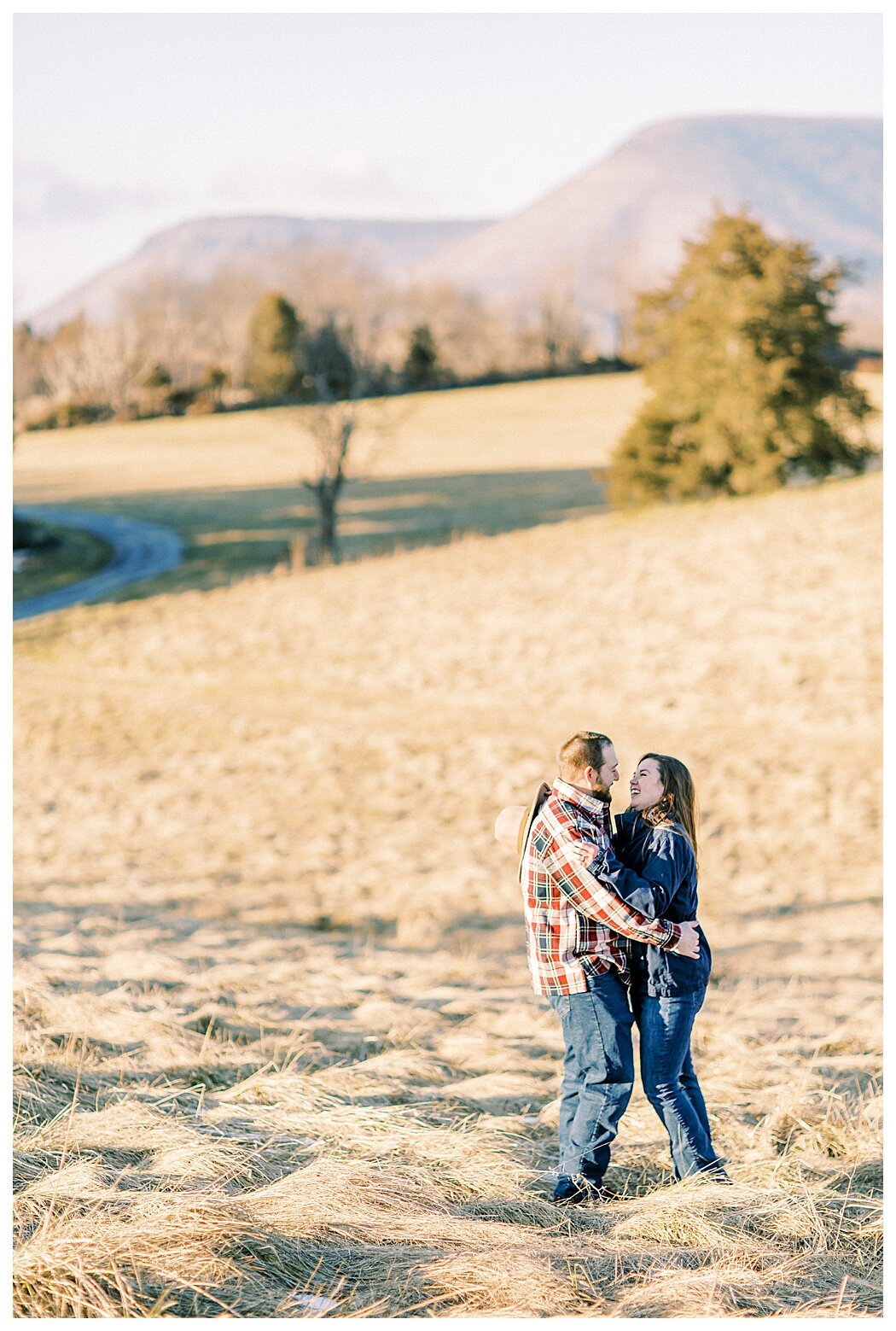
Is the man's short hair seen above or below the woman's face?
above

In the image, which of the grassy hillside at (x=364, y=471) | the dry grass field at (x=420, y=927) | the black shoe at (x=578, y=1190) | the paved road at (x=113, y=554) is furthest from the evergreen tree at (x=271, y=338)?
the black shoe at (x=578, y=1190)

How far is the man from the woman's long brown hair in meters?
0.19

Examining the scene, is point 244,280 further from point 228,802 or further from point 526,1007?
point 526,1007

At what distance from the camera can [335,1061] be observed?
19.9ft

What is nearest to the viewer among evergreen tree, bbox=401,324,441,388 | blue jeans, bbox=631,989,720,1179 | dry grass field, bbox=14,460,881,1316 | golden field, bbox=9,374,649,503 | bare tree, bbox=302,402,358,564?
dry grass field, bbox=14,460,881,1316

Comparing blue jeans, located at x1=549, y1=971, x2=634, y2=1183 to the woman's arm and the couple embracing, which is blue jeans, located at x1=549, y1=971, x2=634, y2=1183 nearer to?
the couple embracing

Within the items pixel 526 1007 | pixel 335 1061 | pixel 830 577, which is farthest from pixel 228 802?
pixel 830 577

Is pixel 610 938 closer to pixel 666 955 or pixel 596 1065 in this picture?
pixel 666 955

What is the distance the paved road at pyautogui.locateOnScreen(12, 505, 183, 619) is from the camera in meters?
27.2

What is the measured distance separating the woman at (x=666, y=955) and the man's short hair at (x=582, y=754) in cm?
16

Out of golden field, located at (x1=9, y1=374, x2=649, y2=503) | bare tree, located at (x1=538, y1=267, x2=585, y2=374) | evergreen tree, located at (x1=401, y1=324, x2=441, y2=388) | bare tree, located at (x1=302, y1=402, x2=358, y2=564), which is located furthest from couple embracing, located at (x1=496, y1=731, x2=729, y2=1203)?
bare tree, located at (x1=538, y1=267, x2=585, y2=374)

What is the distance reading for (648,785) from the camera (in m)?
4.37

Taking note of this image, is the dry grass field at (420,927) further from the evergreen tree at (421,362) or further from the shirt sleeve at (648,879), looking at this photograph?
the evergreen tree at (421,362)

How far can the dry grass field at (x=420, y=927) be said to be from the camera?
3.82 metres
